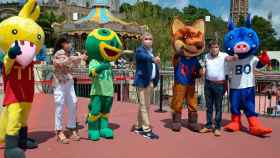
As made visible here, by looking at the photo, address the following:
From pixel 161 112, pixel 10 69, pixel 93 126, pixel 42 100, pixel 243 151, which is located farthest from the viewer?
pixel 42 100

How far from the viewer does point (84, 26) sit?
65.8 feet

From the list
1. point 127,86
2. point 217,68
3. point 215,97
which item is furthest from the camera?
point 127,86

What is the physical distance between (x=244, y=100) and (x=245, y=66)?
62cm

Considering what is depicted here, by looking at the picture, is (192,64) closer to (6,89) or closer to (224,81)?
(224,81)

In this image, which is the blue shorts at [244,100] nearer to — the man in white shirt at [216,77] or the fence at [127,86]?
the man in white shirt at [216,77]

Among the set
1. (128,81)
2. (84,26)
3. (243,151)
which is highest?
(84,26)

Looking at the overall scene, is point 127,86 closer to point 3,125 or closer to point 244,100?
point 244,100

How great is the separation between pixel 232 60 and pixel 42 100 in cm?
695

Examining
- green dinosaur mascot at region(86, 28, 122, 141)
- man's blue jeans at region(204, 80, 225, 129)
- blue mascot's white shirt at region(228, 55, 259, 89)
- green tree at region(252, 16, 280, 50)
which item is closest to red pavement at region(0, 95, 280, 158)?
man's blue jeans at region(204, 80, 225, 129)

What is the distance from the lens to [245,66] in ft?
24.7

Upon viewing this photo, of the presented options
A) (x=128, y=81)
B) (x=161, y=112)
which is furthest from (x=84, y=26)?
(x=161, y=112)

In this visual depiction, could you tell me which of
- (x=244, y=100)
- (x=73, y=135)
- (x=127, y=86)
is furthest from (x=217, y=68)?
(x=127, y=86)

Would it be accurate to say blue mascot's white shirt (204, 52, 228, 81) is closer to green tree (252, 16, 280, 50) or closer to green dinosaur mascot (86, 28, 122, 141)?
green dinosaur mascot (86, 28, 122, 141)

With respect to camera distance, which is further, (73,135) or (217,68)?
(217,68)
